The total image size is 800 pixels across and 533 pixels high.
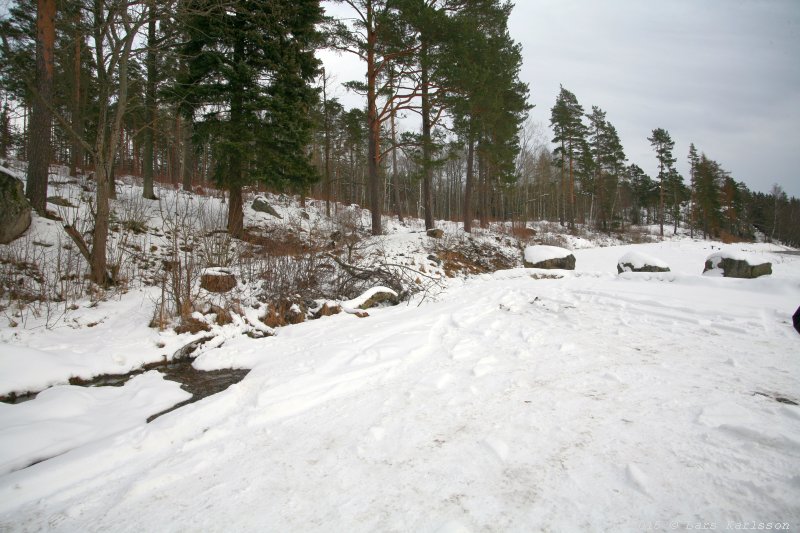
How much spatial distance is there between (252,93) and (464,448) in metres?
10.9

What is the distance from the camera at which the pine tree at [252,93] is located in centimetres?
955

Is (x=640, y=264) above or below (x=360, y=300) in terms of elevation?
above

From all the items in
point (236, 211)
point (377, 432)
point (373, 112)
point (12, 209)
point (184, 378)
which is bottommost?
point (184, 378)

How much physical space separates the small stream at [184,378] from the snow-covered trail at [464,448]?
373 millimetres

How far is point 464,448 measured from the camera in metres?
2.11

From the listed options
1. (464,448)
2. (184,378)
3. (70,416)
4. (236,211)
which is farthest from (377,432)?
(236,211)

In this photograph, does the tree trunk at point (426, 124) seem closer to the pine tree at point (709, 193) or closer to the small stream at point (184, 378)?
the small stream at point (184, 378)

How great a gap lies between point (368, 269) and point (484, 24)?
12854mm

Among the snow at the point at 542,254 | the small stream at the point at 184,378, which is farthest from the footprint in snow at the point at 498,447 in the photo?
the snow at the point at 542,254

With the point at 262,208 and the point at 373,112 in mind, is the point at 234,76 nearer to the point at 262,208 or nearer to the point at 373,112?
the point at 373,112

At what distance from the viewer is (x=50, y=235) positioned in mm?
7484

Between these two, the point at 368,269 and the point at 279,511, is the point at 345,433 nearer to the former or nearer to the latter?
the point at 279,511

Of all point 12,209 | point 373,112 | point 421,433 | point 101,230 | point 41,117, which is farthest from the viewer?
point 373,112

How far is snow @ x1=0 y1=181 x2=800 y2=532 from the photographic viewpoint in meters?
1.64
